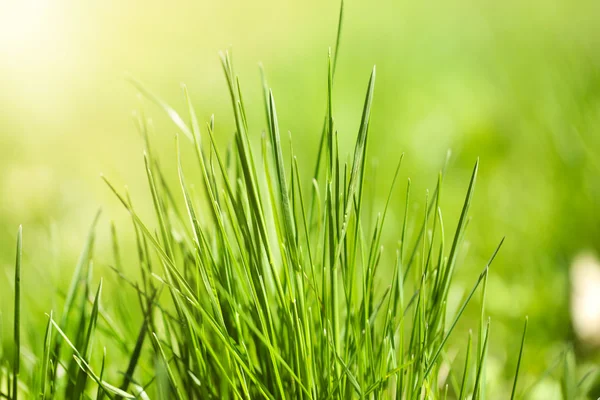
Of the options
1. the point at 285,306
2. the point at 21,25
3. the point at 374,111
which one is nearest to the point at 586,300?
the point at 285,306

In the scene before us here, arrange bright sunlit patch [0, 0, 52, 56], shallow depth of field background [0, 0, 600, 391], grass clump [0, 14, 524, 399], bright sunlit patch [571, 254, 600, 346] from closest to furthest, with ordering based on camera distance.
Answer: grass clump [0, 14, 524, 399] < bright sunlit patch [571, 254, 600, 346] < shallow depth of field background [0, 0, 600, 391] < bright sunlit patch [0, 0, 52, 56]

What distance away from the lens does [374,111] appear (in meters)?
1.85

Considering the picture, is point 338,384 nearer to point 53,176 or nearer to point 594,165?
point 594,165

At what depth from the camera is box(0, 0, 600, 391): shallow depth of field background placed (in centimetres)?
105

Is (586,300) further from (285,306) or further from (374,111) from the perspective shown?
(374,111)

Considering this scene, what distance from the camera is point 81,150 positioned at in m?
2.06

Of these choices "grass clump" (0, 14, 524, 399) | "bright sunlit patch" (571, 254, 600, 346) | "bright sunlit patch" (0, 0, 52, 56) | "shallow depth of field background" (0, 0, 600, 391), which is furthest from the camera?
"bright sunlit patch" (0, 0, 52, 56)

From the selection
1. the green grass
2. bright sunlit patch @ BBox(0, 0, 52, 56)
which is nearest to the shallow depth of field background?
bright sunlit patch @ BBox(0, 0, 52, 56)

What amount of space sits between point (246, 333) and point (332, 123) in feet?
0.76

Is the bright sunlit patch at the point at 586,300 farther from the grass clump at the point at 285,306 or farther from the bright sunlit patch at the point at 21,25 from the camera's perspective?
the bright sunlit patch at the point at 21,25

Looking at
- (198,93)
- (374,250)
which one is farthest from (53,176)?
(374,250)

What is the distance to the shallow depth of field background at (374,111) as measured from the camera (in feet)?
3.46

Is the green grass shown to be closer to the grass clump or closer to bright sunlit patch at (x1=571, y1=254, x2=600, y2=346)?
the grass clump

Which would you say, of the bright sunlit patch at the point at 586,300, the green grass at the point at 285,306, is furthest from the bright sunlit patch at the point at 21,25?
the bright sunlit patch at the point at 586,300
